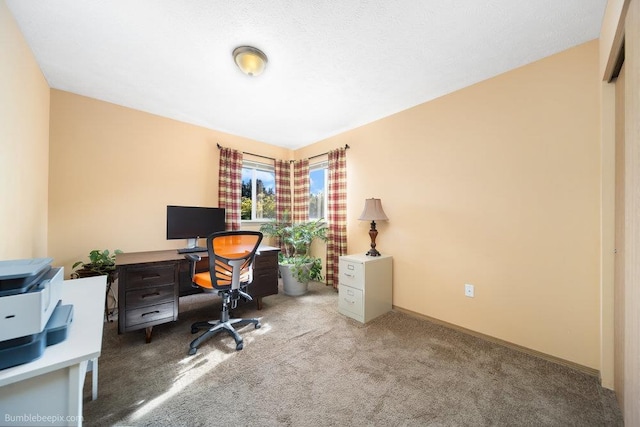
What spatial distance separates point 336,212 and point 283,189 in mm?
1212

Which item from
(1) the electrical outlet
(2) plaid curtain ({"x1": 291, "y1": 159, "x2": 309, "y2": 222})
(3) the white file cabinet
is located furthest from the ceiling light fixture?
(1) the electrical outlet

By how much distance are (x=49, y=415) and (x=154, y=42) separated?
216 centimetres

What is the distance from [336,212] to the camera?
3521mm

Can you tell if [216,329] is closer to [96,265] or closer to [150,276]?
[150,276]

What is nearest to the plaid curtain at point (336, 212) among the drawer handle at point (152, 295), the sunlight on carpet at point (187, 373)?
the sunlight on carpet at point (187, 373)

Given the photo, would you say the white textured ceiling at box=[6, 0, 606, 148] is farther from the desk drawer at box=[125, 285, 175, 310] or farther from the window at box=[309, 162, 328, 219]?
the desk drawer at box=[125, 285, 175, 310]

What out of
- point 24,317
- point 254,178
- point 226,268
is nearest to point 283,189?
point 254,178

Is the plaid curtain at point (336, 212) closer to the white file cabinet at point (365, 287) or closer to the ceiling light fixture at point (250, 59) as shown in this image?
the white file cabinet at point (365, 287)

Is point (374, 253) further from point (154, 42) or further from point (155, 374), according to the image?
point (154, 42)

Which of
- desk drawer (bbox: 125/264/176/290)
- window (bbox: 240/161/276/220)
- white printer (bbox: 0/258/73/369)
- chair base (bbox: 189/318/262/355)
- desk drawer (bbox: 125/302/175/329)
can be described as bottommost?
chair base (bbox: 189/318/262/355)

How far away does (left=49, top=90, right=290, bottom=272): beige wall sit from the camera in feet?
7.87

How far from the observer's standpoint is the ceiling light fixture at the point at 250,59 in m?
1.77

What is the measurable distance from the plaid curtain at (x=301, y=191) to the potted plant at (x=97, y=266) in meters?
2.48

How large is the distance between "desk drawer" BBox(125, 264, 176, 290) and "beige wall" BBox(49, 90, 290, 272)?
3.30 feet
